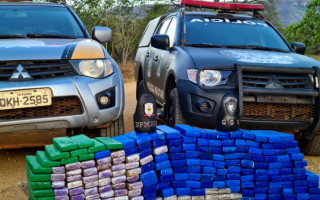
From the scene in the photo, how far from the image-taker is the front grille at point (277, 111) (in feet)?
15.8

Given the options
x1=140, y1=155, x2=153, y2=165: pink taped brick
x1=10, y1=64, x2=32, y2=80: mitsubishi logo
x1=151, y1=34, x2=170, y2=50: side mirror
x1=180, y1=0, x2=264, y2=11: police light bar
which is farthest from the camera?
x1=180, y1=0, x2=264, y2=11: police light bar

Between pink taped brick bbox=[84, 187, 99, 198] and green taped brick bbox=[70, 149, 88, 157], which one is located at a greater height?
green taped brick bbox=[70, 149, 88, 157]

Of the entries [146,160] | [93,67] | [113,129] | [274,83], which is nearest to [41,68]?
[93,67]

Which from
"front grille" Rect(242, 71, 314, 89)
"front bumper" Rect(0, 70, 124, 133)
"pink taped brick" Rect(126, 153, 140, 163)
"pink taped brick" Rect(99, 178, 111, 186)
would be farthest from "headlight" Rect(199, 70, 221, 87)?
"pink taped brick" Rect(99, 178, 111, 186)

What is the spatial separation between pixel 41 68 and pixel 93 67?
0.52 m

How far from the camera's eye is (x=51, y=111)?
4.29m

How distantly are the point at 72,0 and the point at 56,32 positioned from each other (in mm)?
20475

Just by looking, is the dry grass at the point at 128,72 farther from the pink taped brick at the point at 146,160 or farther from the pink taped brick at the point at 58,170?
the pink taped brick at the point at 58,170

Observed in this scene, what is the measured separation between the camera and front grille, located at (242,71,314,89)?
4.81m

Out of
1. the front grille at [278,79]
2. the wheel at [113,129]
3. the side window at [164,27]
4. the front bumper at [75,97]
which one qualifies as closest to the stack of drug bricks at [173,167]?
the front bumper at [75,97]

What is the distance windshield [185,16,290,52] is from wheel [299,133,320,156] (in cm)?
134

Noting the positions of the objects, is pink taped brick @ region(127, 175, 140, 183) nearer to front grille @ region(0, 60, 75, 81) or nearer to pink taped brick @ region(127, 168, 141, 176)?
pink taped brick @ region(127, 168, 141, 176)

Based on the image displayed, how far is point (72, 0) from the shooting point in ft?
82.1

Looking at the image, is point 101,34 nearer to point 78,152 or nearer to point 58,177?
point 78,152
